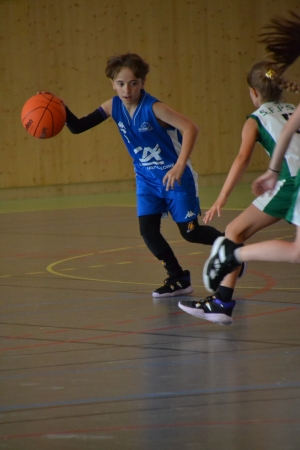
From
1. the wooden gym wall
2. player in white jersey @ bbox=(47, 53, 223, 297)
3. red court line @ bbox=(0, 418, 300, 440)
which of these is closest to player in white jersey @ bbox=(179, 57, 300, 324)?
player in white jersey @ bbox=(47, 53, 223, 297)

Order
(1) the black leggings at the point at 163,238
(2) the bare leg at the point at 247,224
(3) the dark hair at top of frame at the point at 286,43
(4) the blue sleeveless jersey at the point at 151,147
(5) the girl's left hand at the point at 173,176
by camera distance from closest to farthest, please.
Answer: (3) the dark hair at top of frame at the point at 286,43, (2) the bare leg at the point at 247,224, (5) the girl's left hand at the point at 173,176, (4) the blue sleeveless jersey at the point at 151,147, (1) the black leggings at the point at 163,238

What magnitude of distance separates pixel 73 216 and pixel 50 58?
493 centimetres

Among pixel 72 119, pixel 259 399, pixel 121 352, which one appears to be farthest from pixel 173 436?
pixel 72 119

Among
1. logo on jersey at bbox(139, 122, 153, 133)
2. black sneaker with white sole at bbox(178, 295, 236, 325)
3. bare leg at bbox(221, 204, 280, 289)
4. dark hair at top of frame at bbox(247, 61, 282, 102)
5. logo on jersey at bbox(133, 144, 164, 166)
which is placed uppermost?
dark hair at top of frame at bbox(247, 61, 282, 102)

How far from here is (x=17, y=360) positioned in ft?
12.9

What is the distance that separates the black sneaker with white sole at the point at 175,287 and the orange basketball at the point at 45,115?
1364mm

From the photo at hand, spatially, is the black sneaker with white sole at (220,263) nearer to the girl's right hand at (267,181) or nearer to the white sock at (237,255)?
the white sock at (237,255)

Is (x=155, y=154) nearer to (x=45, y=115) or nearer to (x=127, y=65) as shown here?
(x=127, y=65)

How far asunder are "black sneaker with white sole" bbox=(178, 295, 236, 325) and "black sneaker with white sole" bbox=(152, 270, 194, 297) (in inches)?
32.7

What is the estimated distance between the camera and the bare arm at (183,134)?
202 inches

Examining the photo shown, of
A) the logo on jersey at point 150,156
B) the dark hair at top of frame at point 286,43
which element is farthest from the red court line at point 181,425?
the logo on jersey at point 150,156

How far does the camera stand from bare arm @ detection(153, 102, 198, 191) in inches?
202

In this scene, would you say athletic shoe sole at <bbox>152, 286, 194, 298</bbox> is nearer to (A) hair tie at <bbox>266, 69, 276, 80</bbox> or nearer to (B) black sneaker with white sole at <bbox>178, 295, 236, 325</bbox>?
(B) black sneaker with white sole at <bbox>178, 295, 236, 325</bbox>

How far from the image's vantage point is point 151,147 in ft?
18.1
